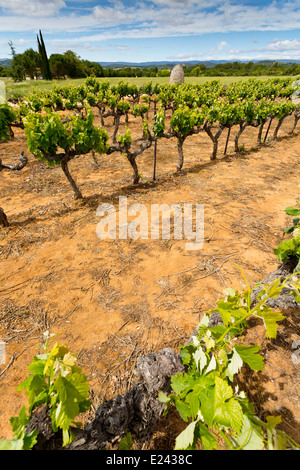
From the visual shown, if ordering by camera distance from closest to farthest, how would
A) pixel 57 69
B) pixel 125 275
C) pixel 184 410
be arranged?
1. pixel 184 410
2. pixel 125 275
3. pixel 57 69

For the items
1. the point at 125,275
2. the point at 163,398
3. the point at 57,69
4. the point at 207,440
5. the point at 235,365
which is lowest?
the point at 125,275

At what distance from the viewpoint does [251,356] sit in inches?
56.6

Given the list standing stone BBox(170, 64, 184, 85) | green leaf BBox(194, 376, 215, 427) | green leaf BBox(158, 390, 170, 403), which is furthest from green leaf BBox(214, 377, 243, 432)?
A: standing stone BBox(170, 64, 184, 85)

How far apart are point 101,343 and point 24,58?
6027 cm

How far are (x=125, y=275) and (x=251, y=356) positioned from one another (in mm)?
4182

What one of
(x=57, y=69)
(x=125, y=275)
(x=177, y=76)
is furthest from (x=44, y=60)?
(x=125, y=275)

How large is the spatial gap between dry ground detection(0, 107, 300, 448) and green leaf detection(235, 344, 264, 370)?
42.6 inches

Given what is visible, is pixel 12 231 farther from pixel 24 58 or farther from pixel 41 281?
pixel 24 58

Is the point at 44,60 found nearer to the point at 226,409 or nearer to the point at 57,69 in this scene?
the point at 57,69

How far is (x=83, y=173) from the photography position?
1134cm

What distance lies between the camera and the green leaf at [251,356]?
4.65 ft

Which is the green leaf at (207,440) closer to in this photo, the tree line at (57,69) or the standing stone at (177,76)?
the tree line at (57,69)

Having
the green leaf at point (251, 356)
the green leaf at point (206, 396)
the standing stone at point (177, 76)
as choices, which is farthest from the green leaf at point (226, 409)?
the standing stone at point (177, 76)

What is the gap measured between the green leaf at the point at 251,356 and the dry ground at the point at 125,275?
3.55 ft
